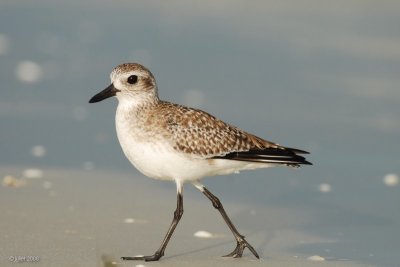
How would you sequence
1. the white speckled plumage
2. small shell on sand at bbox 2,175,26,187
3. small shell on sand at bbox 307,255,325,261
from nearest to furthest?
the white speckled plumage, small shell on sand at bbox 307,255,325,261, small shell on sand at bbox 2,175,26,187

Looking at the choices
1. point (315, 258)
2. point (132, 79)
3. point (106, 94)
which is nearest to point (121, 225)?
point (106, 94)

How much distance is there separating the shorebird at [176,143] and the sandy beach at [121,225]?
1.57 feet

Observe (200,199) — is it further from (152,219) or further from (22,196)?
(22,196)

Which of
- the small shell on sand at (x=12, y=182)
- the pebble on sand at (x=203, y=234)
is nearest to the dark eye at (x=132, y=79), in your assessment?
the pebble on sand at (x=203, y=234)

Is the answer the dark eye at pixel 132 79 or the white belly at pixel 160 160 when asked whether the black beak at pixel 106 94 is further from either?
the white belly at pixel 160 160

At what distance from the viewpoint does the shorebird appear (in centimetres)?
1240

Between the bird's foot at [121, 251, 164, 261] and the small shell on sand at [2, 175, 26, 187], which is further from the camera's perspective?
the small shell on sand at [2, 175, 26, 187]

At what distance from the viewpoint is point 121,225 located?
14.0m

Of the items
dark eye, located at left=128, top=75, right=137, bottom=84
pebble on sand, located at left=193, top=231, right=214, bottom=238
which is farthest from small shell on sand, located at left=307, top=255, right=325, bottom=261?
dark eye, located at left=128, top=75, right=137, bottom=84

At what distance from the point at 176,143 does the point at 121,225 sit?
1.93m

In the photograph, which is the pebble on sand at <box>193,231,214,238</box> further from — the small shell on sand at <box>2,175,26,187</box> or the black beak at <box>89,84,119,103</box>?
the small shell on sand at <box>2,175,26,187</box>

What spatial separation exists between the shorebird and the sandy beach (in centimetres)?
48

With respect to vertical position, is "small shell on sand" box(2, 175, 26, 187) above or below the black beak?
below

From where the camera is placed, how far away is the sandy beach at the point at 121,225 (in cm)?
1249
